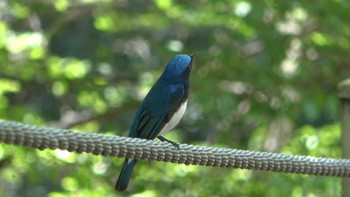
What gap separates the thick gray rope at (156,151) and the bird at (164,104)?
84 centimetres

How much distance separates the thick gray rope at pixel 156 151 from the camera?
5.89ft

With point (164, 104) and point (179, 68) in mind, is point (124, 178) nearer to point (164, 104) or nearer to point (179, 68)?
point (164, 104)

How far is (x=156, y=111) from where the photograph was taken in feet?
10.8

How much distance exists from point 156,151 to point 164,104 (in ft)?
3.65

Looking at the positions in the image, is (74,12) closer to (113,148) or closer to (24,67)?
(24,67)

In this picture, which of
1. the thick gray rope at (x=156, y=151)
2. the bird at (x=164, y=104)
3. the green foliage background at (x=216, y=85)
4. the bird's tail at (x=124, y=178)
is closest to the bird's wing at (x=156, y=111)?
the bird at (x=164, y=104)

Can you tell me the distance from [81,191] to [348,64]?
2019mm

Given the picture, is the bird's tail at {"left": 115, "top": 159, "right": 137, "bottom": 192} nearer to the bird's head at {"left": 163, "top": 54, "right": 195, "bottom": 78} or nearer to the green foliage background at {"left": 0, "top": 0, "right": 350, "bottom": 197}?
the bird's head at {"left": 163, "top": 54, "right": 195, "bottom": 78}

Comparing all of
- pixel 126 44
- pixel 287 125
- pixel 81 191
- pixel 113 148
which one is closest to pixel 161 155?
pixel 113 148

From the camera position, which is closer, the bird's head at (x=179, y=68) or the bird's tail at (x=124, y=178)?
the bird's tail at (x=124, y=178)

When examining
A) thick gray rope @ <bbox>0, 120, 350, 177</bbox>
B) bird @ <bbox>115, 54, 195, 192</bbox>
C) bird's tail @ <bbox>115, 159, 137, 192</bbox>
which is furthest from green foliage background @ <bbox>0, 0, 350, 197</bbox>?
thick gray rope @ <bbox>0, 120, 350, 177</bbox>

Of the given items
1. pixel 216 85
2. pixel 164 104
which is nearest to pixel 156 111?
pixel 164 104

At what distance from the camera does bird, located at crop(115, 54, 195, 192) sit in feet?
10.6

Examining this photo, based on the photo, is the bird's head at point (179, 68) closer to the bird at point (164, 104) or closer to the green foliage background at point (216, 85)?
the bird at point (164, 104)
